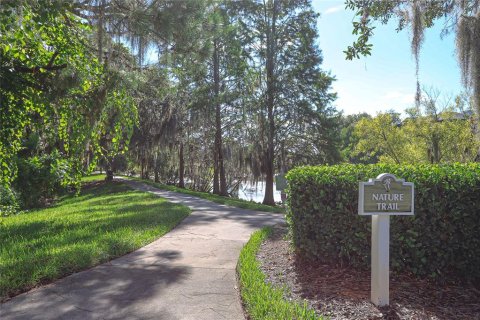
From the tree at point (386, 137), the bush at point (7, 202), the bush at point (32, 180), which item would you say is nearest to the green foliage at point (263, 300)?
the bush at point (7, 202)

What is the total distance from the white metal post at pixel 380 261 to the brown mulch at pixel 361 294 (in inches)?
4.1

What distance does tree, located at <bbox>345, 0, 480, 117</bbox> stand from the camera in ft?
18.1

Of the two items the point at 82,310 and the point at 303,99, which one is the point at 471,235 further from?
the point at 303,99

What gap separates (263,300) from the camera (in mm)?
3615

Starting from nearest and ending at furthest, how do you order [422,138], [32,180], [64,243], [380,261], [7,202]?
[380,261], [64,243], [7,202], [32,180], [422,138]

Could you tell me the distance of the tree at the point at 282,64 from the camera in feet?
66.7

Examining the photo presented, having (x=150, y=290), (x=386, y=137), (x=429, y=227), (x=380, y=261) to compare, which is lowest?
(x=150, y=290)

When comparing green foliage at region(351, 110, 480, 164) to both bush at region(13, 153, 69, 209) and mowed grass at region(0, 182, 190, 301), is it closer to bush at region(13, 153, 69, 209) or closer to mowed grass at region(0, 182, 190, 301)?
mowed grass at region(0, 182, 190, 301)

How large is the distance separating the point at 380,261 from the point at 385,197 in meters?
0.60

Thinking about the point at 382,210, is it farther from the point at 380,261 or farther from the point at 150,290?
the point at 150,290

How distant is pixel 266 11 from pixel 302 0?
6.64ft

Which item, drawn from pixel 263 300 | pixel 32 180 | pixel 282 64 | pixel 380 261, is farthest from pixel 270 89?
pixel 263 300

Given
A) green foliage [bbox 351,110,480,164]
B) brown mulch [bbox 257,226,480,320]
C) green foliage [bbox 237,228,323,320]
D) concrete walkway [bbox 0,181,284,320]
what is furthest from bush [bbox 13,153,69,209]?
green foliage [bbox 351,110,480,164]

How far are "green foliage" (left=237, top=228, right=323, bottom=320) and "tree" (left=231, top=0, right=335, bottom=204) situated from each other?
52.9 ft
